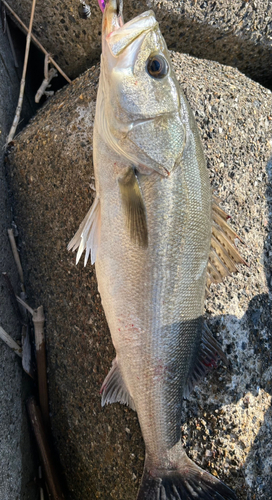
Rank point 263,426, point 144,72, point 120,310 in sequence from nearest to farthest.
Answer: point 144,72, point 120,310, point 263,426

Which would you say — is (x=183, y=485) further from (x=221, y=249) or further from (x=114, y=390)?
(x=221, y=249)

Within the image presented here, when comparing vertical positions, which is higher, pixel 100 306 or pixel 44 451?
pixel 100 306

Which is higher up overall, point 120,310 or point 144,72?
point 144,72

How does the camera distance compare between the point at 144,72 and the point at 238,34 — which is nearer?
the point at 144,72

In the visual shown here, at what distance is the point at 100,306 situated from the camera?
226 centimetres

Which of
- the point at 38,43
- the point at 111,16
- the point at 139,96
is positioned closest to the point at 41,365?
the point at 139,96

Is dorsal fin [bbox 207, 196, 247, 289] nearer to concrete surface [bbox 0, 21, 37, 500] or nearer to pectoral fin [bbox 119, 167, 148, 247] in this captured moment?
pectoral fin [bbox 119, 167, 148, 247]

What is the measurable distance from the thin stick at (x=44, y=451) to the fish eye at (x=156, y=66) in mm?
2223

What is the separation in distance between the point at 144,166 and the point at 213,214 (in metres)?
0.47

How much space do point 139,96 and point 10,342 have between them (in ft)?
5.66

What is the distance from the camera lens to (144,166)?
1.74 meters

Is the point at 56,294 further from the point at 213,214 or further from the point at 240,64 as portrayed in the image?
the point at 240,64

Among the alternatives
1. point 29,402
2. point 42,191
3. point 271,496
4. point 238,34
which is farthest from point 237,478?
point 238,34

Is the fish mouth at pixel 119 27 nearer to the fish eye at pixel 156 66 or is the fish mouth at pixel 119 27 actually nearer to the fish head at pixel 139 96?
the fish head at pixel 139 96
